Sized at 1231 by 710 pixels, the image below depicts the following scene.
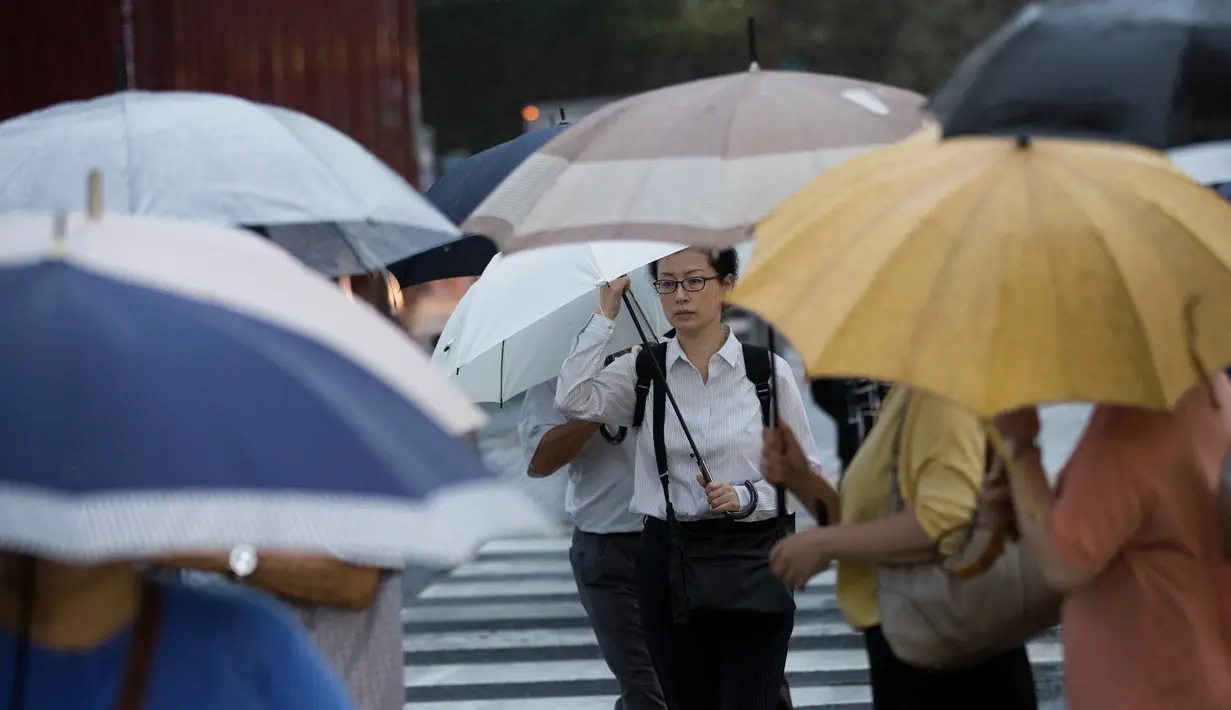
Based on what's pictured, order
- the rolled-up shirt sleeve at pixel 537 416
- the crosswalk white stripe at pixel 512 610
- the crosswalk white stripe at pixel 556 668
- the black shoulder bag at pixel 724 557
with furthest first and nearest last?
the crosswalk white stripe at pixel 512 610 → the crosswalk white stripe at pixel 556 668 → the rolled-up shirt sleeve at pixel 537 416 → the black shoulder bag at pixel 724 557

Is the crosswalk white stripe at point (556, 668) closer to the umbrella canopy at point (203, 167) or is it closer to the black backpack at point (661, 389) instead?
the black backpack at point (661, 389)

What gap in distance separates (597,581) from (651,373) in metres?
0.90

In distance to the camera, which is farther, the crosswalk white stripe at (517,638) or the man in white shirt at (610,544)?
the crosswalk white stripe at (517,638)

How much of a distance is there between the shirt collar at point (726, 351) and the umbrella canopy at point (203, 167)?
0.90m

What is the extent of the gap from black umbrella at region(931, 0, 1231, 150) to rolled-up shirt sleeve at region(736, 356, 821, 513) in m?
1.76

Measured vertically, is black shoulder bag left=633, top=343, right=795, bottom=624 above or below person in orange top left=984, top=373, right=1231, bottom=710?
below

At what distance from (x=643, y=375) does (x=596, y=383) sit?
0.48ft

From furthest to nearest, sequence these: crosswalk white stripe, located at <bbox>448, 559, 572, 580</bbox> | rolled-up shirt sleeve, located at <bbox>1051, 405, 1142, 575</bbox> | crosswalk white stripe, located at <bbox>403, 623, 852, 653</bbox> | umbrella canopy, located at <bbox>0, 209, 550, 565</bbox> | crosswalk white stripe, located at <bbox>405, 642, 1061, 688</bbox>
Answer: crosswalk white stripe, located at <bbox>448, 559, 572, 580</bbox> < crosswalk white stripe, located at <bbox>403, 623, 852, 653</bbox> < crosswalk white stripe, located at <bbox>405, 642, 1061, 688</bbox> < rolled-up shirt sleeve, located at <bbox>1051, 405, 1142, 575</bbox> < umbrella canopy, located at <bbox>0, 209, 550, 565</bbox>

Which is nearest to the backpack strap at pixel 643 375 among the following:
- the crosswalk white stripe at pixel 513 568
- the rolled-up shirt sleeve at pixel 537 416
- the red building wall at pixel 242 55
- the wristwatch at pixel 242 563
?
the rolled-up shirt sleeve at pixel 537 416

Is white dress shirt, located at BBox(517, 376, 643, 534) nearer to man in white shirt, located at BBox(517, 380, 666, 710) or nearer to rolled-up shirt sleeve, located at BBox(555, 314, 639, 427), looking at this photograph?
man in white shirt, located at BBox(517, 380, 666, 710)

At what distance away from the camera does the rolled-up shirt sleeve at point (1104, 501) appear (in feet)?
10.1

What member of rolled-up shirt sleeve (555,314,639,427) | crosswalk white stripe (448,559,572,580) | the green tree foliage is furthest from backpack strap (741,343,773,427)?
the green tree foliage

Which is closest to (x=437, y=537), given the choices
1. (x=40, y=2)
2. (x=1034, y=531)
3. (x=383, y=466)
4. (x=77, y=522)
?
(x=383, y=466)

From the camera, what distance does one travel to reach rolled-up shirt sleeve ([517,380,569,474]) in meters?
5.82
